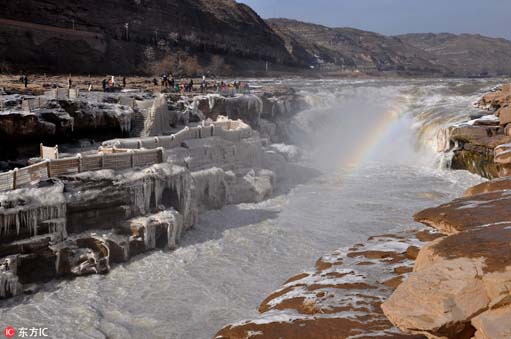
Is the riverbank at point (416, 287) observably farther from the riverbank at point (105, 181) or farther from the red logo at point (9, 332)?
the riverbank at point (105, 181)

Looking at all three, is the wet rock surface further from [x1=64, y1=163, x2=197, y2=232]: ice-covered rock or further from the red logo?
[x1=64, y1=163, x2=197, y2=232]: ice-covered rock

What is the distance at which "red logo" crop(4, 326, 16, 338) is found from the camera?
411 inches

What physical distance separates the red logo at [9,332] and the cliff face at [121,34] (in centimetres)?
4109

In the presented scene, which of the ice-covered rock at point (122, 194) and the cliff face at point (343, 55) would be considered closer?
the ice-covered rock at point (122, 194)

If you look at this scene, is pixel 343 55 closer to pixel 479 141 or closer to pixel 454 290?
pixel 479 141

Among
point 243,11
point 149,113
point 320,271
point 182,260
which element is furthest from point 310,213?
point 243,11

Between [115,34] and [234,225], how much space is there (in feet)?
192

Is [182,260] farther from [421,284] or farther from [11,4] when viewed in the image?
[11,4]

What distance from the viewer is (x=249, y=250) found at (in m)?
15.7

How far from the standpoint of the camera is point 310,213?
2012 centimetres

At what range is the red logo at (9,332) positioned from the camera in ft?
34.3

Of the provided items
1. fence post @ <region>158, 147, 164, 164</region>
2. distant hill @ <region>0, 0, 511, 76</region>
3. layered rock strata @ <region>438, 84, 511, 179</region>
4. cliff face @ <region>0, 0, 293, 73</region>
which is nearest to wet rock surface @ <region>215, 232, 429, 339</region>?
fence post @ <region>158, 147, 164, 164</region>

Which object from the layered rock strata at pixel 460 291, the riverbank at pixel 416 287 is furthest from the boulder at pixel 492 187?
the layered rock strata at pixel 460 291

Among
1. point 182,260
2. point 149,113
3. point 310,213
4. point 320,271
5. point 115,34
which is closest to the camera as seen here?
point 320,271
